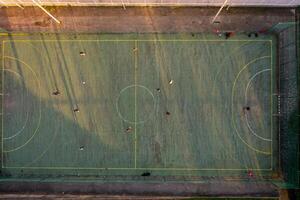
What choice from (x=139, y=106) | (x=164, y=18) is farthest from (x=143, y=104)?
(x=164, y=18)

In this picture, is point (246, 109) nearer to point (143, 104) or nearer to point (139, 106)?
point (143, 104)

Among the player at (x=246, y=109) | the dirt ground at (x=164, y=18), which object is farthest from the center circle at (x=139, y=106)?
the player at (x=246, y=109)

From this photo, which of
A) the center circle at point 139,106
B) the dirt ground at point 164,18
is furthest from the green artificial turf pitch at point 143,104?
the dirt ground at point 164,18

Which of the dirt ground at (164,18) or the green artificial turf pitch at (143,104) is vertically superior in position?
the dirt ground at (164,18)

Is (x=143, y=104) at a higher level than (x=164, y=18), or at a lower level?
lower

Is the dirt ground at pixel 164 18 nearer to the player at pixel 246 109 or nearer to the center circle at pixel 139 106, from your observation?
the center circle at pixel 139 106

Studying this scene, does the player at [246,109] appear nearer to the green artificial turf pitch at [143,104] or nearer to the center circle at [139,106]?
the green artificial turf pitch at [143,104]

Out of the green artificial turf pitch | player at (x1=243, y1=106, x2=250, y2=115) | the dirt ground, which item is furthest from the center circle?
player at (x1=243, y1=106, x2=250, y2=115)

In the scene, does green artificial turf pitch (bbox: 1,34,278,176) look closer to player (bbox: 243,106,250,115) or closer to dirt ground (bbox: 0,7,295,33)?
player (bbox: 243,106,250,115)
